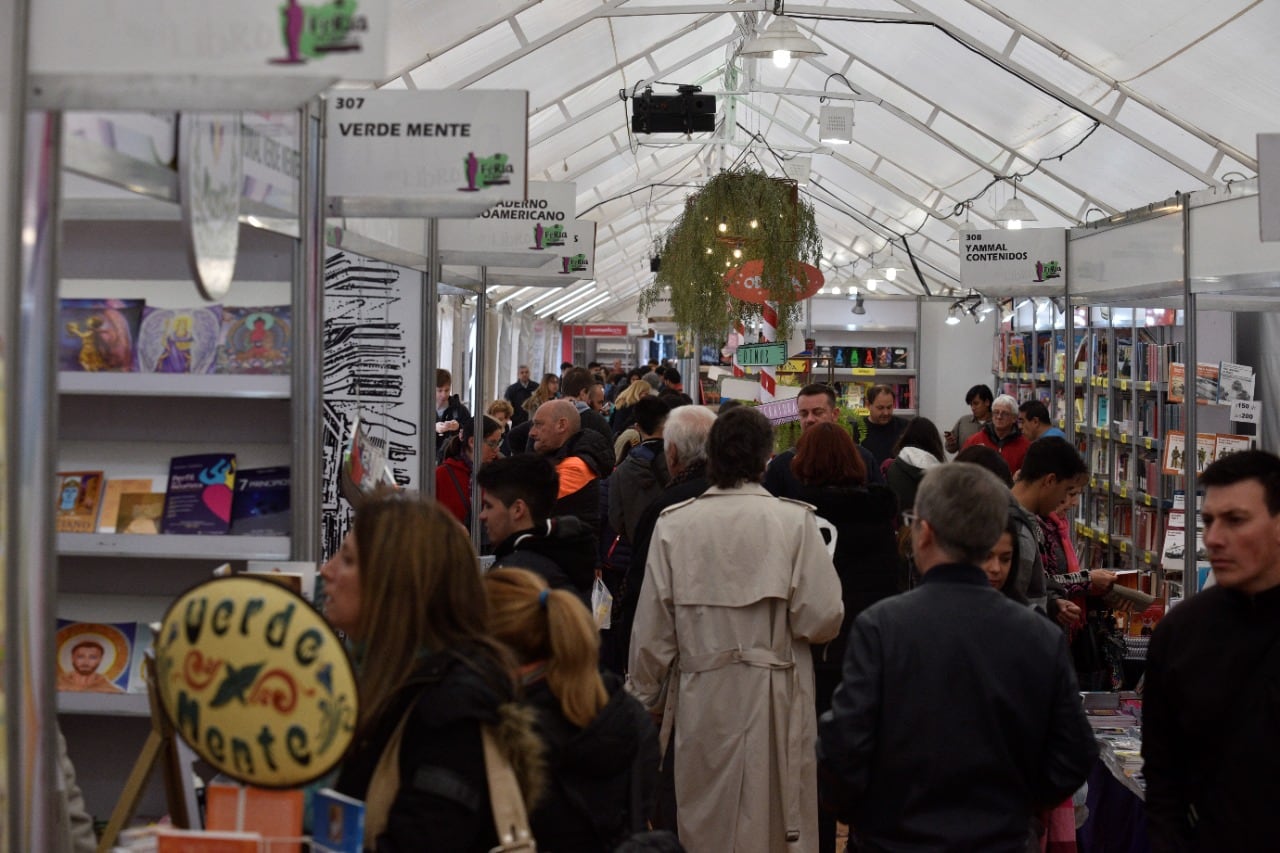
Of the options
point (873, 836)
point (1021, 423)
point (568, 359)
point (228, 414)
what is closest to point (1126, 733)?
point (873, 836)

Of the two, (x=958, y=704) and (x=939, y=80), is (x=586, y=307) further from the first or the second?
(x=958, y=704)

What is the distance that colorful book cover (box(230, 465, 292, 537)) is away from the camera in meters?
3.42

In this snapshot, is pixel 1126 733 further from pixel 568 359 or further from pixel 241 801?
pixel 568 359

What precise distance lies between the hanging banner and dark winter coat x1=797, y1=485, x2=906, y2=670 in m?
2.82

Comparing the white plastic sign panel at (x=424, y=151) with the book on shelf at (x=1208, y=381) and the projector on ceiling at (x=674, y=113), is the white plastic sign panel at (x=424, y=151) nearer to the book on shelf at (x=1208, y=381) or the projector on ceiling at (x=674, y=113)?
the book on shelf at (x=1208, y=381)

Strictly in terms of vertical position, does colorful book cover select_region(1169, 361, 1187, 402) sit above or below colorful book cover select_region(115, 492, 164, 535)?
above

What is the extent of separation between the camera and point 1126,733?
13.4 feet

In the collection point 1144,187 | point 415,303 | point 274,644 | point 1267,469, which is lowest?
point 274,644

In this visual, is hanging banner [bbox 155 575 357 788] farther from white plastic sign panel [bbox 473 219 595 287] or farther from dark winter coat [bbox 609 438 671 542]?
white plastic sign panel [bbox 473 219 595 287]

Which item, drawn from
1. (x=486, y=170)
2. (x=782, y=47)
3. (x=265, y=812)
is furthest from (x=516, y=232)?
(x=265, y=812)

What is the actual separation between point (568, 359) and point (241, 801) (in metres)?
36.7

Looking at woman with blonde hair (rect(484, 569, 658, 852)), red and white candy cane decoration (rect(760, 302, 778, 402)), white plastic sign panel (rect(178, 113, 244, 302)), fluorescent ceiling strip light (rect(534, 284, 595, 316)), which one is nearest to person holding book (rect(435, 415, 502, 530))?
white plastic sign panel (rect(178, 113, 244, 302))

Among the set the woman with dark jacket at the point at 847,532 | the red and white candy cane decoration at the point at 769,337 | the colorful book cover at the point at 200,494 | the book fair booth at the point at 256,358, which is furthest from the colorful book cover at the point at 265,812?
the red and white candy cane decoration at the point at 769,337

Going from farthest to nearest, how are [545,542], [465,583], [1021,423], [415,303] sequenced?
[1021,423], [415,303], [545,542], [465,583]
